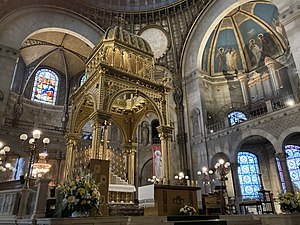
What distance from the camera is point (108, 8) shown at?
18391mm

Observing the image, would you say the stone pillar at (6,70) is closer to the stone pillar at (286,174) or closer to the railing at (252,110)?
the railing at (252,110)

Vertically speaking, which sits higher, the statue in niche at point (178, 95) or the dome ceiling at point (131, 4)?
the dome ceiling at point (131, 4)

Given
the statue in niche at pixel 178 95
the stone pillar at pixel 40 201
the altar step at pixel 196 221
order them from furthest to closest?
the statue in niche at pixel 178 95 → the altar step at pixel 196 221 → the stone pillar at pixel 40 201

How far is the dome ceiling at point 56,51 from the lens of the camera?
734 inches

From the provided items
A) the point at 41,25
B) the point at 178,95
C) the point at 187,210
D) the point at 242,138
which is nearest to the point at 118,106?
the point at 187,210

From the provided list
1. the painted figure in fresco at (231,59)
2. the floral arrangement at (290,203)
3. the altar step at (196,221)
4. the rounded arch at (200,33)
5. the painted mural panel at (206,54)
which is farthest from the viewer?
the painted figure in fresco at (231,59)

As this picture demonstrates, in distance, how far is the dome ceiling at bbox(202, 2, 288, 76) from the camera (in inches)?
643

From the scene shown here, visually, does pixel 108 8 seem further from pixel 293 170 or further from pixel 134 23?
pixel 293 170

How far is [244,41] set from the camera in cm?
1791

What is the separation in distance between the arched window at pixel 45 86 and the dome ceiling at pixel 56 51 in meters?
0.81

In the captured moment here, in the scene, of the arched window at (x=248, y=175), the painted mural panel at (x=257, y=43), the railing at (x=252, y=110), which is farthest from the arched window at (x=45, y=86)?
the painted mural panel at (x=257, y=43)

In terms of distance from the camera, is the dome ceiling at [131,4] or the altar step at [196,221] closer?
the altar step at [196,221]

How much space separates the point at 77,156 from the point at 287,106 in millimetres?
10301

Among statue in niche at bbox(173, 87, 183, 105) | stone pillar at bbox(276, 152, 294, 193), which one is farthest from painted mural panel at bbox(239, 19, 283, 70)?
stone pillar at bbox(276, 152, 294, 193)
